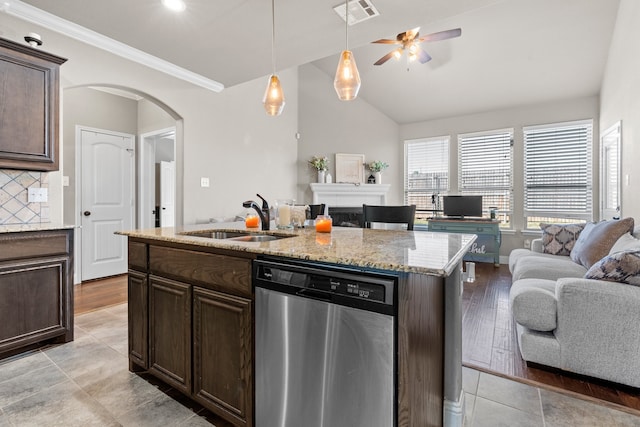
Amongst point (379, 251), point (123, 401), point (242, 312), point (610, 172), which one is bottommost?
point (123, 401)

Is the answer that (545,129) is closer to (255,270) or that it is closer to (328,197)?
(328,197)

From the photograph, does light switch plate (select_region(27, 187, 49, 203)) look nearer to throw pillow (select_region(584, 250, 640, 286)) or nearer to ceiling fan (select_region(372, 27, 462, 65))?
ceiling fan (select_region(372, 27, 462, 65))

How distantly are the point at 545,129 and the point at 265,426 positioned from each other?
5897 millimetres

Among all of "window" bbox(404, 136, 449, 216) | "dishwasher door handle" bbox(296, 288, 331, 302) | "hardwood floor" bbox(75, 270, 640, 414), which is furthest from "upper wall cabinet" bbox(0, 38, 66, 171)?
"window" bbox(404, 136, 449, 216)

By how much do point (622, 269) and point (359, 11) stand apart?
2.43 metres

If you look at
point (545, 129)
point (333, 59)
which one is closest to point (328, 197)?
point (333, 59)

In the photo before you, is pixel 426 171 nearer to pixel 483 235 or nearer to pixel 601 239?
pixel 483 235

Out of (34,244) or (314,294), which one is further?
(34,244)

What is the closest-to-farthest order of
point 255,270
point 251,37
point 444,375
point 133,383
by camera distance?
point 255,270, point 444,375, point 133,383, point 251,37

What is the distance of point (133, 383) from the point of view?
1.96m

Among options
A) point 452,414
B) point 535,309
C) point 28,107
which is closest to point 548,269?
point 535,309

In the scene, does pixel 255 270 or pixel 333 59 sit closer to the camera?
pixel 255 270

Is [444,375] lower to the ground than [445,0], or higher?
lower

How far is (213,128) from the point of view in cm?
414
